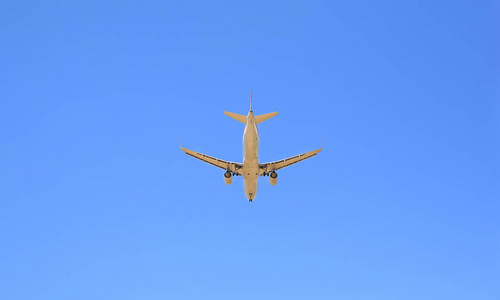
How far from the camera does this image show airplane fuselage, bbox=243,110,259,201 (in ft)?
240

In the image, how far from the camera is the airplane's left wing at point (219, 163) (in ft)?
280

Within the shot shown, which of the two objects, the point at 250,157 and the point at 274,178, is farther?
the point at 274,178

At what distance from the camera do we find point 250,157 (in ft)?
255

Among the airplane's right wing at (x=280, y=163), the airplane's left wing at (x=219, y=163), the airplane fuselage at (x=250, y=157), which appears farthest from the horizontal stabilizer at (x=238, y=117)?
the airplane's left wing at (x=219, y=163)

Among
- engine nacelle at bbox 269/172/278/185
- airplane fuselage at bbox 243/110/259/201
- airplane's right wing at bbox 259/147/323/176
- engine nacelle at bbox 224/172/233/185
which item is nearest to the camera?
airplane fuselage at bbox 243/110/259/201

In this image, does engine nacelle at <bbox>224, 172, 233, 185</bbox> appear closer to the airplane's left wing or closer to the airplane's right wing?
the airplane's left wing

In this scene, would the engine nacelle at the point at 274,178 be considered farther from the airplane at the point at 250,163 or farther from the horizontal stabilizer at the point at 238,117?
the horizontal stabilizer at the point at 238,117

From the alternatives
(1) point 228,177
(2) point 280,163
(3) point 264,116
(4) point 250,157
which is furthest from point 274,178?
(3) point 264,116

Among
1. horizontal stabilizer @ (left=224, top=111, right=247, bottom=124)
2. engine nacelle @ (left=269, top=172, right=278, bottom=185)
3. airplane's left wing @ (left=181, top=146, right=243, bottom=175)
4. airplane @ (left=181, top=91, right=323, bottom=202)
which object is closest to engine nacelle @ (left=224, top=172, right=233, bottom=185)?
airplane @ (left=181, top=91, right=323, bottom=202)

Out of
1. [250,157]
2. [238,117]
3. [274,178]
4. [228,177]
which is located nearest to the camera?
[238,117]

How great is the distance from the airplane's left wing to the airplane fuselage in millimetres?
Answer: 2230

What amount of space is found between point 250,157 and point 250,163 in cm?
158

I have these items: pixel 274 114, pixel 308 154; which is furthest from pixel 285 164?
pixel 274 114

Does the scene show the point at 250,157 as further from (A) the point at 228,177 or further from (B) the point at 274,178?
(A) the point at 228,177
